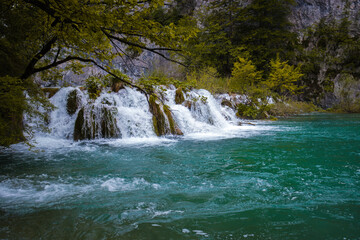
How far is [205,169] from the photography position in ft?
14.9

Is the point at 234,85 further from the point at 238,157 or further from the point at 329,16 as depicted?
the point at 329,16

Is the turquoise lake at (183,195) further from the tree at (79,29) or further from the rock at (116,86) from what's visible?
the rock at (116,86)

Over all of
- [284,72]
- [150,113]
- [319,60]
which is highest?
[319,60]

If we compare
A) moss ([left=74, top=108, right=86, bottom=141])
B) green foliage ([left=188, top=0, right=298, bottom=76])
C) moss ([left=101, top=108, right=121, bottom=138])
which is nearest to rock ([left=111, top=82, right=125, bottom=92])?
moss ([left=101, top=108, right=121, bottom=138])

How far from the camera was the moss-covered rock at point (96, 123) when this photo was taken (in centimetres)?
831

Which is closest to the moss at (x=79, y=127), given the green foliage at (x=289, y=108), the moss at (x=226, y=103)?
the moss at (x=226, y=103)

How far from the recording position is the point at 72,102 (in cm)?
953

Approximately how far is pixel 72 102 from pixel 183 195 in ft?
26.8

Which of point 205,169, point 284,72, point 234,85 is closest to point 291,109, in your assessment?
point 284,72

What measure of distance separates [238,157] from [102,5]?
14.5 ft

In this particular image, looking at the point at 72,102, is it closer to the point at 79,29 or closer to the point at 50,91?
the point at 50,91

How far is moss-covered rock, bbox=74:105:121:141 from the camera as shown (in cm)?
831

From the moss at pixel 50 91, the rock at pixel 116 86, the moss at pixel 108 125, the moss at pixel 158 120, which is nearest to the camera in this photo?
the moss at pixel 108 125

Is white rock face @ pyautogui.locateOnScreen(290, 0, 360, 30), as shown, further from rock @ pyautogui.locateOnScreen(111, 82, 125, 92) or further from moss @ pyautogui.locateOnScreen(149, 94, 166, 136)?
rock @ pyautogui.locateOnScreen(111, 82, 125, 92)
